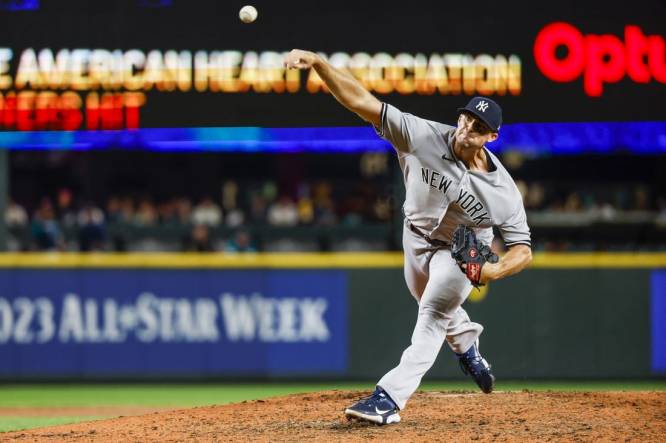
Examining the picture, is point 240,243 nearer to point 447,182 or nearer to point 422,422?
point 422,422

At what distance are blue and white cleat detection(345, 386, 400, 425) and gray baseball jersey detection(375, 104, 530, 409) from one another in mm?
36

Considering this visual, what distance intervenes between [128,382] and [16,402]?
47.2 inches

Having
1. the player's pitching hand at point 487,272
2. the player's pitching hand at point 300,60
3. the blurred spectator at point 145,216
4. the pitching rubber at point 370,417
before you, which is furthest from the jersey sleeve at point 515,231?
the blurred spectator at point 145,216

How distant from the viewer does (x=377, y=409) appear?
4965 millimetres

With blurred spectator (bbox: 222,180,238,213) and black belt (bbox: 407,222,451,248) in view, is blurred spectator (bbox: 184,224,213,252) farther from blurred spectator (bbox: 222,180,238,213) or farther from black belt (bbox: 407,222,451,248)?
black belt (bbox: 407,222,451,248)

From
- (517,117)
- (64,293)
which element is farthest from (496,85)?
(64,293)

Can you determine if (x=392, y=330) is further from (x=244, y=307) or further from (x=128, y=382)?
(x=128, y=382)

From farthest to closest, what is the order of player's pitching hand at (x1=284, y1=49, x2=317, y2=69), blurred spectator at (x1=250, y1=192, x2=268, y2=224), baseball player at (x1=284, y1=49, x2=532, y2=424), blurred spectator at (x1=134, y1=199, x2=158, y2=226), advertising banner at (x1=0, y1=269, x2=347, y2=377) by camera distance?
blurred spectator at (x1=250, y1=192, x2=268, y2=224) < blurred spectator at (x1=134, y1=199, x2=158, y2=226) < advertising banner at (x1=0, y1=269, x2=347, y2=377) < baseball player at (x1=284, y1=49, x2=532, y2=424) < player's pitching hand at (x1=284, y1=49, x2=317, y2=69)

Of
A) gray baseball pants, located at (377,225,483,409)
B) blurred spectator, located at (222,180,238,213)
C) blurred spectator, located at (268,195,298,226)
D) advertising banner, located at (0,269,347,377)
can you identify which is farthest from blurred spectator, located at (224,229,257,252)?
gray baseball pants, located at (377,225,483,409)

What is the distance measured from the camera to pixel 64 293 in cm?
921

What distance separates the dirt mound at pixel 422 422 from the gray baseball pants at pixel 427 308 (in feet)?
0.73

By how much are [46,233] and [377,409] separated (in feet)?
21.6

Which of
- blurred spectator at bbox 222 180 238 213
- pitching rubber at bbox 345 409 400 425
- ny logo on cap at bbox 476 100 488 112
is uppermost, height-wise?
ny logo on cap at bbox 476 100 488 112

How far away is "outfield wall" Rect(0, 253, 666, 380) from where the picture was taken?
918 cm
